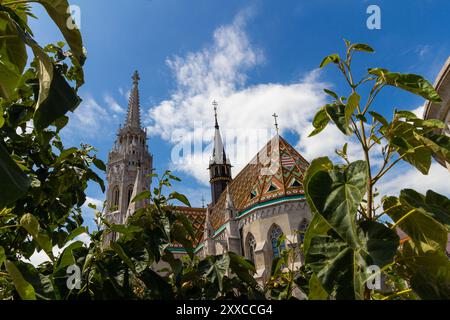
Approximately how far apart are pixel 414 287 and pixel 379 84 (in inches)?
35.1

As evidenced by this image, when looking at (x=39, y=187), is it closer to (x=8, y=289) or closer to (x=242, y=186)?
(x=8, y=289)

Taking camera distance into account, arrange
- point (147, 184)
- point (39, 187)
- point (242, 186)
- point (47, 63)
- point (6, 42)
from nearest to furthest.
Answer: point (47, 63)
point (6, 42)
point (39, 187)
point (242, 186)
point (147, 184)

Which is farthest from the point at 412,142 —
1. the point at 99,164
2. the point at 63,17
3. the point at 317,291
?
the point at 99,164

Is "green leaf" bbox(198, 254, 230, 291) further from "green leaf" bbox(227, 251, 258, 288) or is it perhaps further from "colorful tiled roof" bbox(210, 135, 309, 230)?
"colorful tiled roof" bbox(210, 135, 309, 230)

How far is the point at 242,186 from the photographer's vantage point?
3148cm

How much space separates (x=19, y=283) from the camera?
1.00 meters

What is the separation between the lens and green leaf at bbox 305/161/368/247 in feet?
3.05

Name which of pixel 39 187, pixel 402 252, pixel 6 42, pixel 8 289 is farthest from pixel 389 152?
pixel 39 187

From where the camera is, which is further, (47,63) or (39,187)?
(39,187)

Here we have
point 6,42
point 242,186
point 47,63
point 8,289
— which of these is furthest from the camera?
point 242,186

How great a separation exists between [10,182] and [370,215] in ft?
4.20

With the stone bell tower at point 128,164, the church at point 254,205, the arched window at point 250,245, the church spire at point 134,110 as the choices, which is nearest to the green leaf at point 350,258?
the church at point 254,205

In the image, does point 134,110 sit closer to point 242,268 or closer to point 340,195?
point 242,268

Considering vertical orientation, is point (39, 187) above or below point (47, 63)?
above
